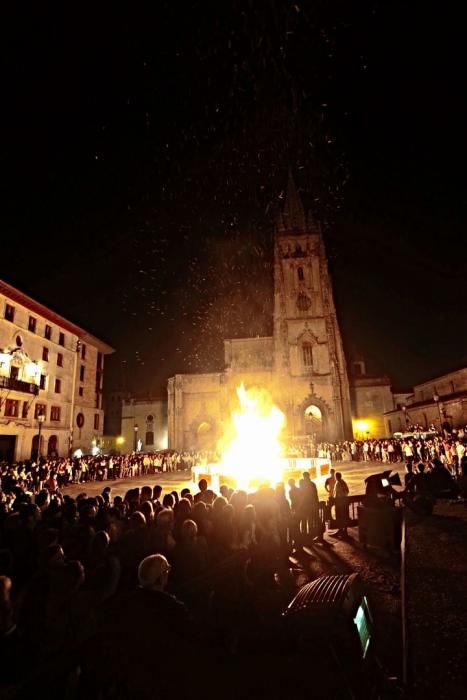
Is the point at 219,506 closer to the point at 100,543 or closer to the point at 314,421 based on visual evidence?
the point at 100,543

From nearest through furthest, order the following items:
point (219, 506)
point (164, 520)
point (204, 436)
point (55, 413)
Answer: point (164, 520)
point (219, 506)
point (55, 413)
point (204, 436)

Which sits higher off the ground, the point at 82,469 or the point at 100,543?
the point at 100,543

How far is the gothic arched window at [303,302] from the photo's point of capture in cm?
4566

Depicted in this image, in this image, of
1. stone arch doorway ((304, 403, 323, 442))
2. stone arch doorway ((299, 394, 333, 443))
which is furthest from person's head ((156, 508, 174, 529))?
stone arch doorway ((304, 403, 323, 442))

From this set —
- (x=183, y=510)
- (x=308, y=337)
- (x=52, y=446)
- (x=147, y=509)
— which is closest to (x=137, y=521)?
(x=183, y=510)

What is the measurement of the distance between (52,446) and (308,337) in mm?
30801

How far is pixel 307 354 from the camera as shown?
4359cm

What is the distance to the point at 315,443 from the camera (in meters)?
38.6

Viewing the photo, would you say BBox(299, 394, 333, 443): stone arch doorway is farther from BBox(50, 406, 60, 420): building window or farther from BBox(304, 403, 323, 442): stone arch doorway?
BBox(50, 406, 60, 420): building window

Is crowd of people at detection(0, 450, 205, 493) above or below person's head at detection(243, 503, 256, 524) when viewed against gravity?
below

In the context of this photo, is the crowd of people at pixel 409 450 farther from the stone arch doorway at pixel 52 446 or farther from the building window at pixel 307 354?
the stone arch doorway at pixel 52 446

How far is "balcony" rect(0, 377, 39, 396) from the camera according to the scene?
26.0 metres

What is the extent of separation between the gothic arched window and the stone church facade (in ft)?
0.43

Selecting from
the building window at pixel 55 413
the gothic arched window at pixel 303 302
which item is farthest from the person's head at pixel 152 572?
the gothic arched window at pixel 303 302
